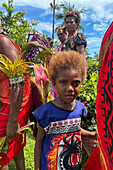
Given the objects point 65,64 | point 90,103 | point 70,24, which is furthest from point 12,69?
point 70,24

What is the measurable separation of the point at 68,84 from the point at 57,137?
437mm

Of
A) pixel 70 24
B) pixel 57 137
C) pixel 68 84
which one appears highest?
pixel 70 24

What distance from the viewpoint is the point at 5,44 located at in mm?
1587

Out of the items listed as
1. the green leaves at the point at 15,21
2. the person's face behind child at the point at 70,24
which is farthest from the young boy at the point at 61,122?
the green leaves at the point at 15,21

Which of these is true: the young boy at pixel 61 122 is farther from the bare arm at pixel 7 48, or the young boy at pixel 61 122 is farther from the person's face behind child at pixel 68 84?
the bare arm at pixel 7 48

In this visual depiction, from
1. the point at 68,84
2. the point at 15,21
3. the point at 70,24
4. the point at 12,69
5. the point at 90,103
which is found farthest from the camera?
the point at 15,21

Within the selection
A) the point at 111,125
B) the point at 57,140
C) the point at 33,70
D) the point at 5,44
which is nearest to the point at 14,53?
the point at 5,44

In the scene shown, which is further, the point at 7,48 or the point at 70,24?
the point at 70,24

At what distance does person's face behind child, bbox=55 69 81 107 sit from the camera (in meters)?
1.22

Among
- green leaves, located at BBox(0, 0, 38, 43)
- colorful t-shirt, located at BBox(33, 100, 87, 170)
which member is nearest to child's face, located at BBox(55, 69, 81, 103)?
colorful t-shirt, located at BBox(33, 100, 87, 170)

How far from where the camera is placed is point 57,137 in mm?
1272

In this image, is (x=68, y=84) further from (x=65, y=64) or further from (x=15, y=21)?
(x=15, y=21)

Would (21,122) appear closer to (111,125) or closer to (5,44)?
(5,44)

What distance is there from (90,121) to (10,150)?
1094 millimetres
